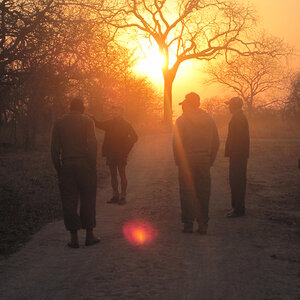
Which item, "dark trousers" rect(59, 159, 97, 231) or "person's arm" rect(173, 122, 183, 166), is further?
"person's arm" rect(173, 122, 183, 166)

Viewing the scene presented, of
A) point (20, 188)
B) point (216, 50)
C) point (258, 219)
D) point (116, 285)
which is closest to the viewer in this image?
point (116, 285)

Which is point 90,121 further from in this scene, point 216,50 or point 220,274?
point 216,50

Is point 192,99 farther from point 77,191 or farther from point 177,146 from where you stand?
point 77,191

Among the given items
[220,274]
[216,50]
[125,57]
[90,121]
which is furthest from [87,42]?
[216,50]

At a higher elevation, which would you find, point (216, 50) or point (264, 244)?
point (216, 50)

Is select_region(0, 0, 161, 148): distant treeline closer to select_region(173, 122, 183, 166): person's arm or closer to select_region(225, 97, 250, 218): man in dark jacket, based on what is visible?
select_region(225, 97, 250, 218): man in dark jacket

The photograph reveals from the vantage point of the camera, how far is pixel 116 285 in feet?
19.6

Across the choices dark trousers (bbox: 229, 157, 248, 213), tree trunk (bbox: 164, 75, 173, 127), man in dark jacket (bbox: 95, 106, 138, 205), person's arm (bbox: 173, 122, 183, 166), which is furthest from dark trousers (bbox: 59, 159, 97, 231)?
tree trunk (bbox: 164, 75, 173, 127)

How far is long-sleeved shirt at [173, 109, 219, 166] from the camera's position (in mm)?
9070

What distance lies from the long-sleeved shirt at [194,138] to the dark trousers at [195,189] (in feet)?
0.40

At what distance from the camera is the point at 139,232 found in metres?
8.95

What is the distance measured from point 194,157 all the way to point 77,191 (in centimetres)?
190

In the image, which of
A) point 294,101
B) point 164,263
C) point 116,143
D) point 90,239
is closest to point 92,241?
point 90,239

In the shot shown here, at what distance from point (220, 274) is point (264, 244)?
1847mm
